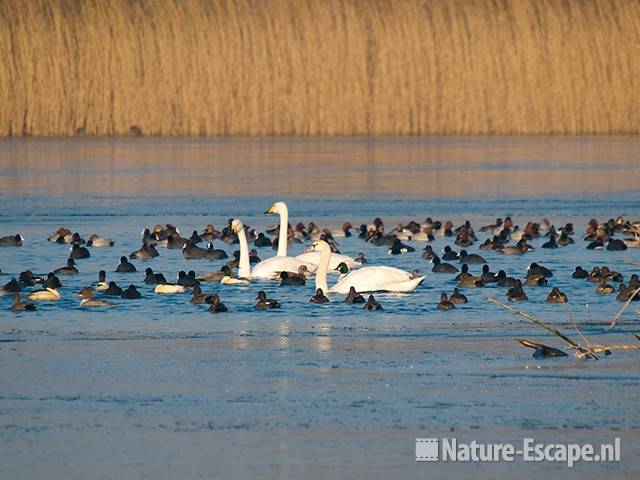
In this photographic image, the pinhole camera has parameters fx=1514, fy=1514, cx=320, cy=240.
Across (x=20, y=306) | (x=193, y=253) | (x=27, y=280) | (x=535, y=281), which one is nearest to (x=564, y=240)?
(x=535, y=281)

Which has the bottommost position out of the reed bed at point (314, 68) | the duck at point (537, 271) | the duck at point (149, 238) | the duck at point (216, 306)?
the duck at point (216, 306)

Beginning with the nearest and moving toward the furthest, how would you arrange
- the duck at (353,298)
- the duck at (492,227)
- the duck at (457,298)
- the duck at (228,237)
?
the duck at (457,298)
the duck at (353,298)
the duck at (228,237)
the duck at (492,227)

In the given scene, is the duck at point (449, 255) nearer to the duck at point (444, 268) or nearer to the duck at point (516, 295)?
the duck at point (444, 268)

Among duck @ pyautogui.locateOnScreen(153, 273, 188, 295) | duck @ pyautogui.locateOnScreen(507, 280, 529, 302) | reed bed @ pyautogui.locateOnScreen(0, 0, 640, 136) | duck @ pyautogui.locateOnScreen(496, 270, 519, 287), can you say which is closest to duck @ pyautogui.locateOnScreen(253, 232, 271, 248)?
duck @ pyautogui.locateOnScreen(153, 273, 188, 295)

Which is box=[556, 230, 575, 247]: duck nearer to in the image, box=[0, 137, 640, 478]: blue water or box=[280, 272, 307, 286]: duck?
box=[0, 137, 640, 478]: blue water

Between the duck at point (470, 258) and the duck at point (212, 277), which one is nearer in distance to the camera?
the duck at point (212, 277)

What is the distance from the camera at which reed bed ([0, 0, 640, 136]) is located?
137 ft

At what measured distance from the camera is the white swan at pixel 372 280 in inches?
541

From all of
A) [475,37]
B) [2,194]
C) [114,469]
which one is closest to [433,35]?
[475,37]

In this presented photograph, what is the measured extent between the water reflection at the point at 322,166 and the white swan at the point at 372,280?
12.0 meters

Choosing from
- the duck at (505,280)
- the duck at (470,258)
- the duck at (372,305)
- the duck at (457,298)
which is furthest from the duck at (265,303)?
the duck at (470,258)

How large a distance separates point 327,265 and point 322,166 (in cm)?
1836

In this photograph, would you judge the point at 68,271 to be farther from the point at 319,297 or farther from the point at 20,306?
the point at 319,297

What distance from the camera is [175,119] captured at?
4216cm
